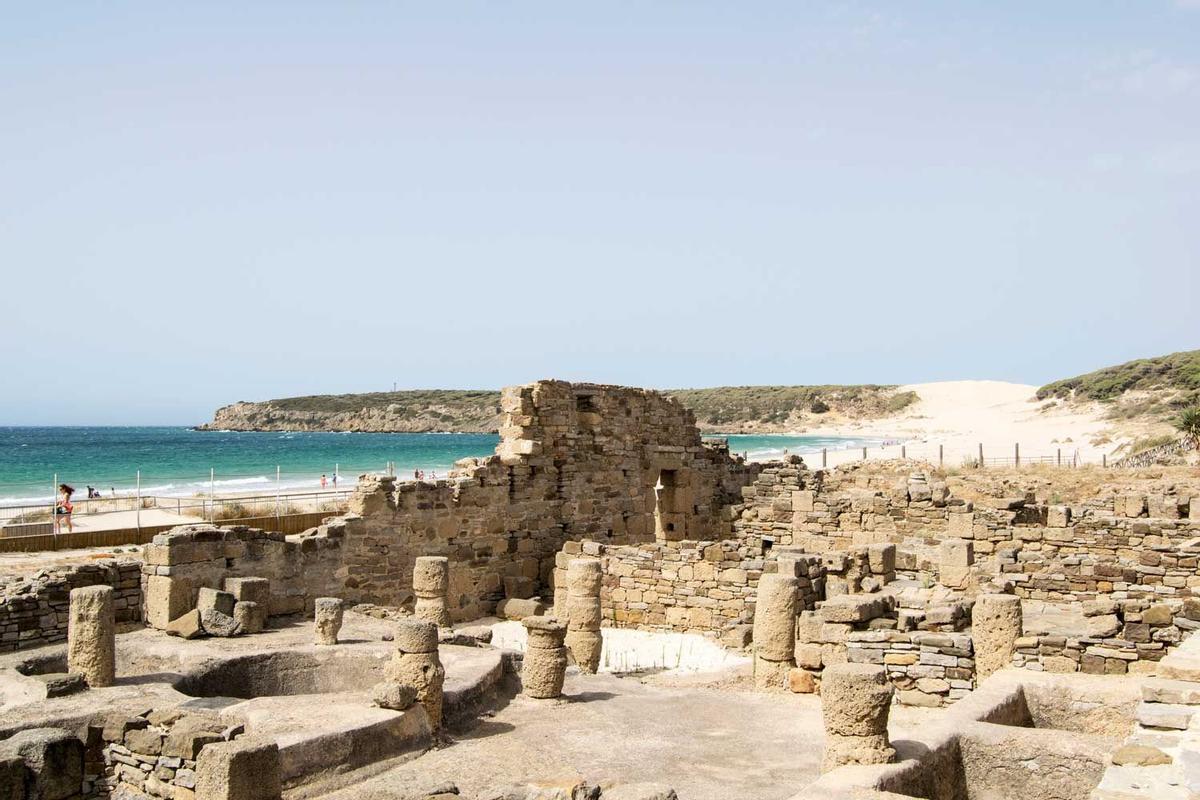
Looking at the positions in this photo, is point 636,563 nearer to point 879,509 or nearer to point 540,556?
point 540,556

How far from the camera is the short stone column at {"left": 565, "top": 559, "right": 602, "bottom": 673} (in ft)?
42.6

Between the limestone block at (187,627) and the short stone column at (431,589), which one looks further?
the short stone column at (431,589)

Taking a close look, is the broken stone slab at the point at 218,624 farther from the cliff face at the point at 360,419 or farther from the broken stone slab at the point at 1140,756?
the cliff face at the point at 360,419

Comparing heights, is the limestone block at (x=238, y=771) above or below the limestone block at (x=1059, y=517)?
below

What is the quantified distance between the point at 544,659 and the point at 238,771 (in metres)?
4.21

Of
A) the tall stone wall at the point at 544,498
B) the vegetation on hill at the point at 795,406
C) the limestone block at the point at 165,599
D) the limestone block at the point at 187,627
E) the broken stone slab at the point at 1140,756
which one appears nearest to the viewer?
the broken stone slab at the point at 1140,756

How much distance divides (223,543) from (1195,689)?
11.6 metres

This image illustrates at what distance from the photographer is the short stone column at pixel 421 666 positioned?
9742 millimetres

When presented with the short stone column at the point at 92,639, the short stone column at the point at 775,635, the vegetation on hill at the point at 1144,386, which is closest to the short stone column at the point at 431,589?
the short stone column at the point at 92,639

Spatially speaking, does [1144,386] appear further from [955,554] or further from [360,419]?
[360,419]

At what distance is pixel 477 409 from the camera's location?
124750 millimetres

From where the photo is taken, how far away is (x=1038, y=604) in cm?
1327

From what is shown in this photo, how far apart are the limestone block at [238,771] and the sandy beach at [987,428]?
118 feet

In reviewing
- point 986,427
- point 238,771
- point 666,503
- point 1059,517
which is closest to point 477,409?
point 986,427
